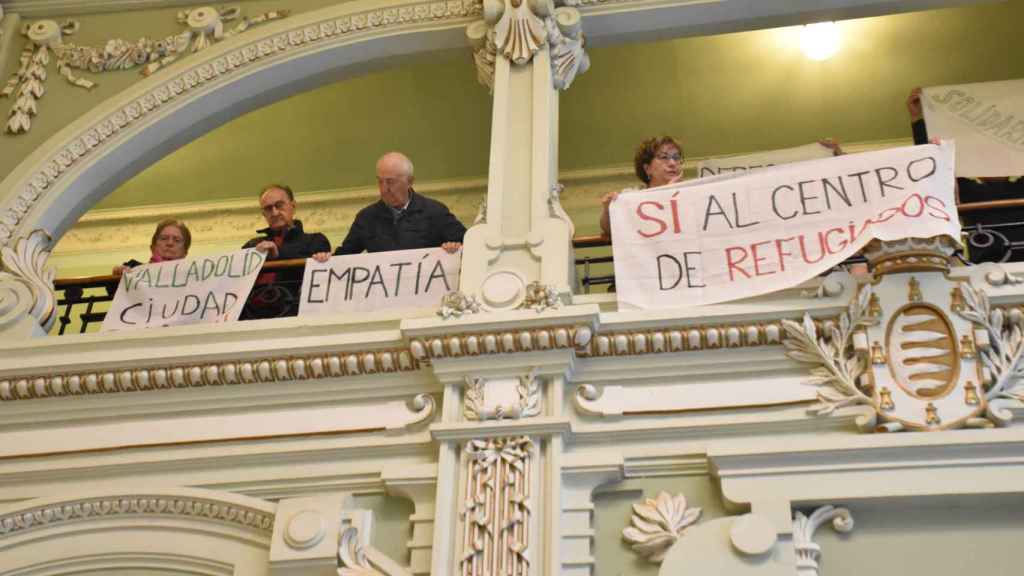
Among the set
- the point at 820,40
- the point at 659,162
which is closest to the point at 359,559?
the point at 659,162

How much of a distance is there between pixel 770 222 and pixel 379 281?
194 centimetres

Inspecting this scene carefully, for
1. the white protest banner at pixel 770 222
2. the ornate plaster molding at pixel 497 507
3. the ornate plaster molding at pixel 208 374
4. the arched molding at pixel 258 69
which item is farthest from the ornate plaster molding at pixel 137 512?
the arched molding at pixel 258 69

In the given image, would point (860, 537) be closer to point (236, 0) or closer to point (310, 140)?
point (236, 0)

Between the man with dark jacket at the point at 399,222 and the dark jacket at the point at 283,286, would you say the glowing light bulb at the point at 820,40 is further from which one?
the dark jacket at the point at 283,286

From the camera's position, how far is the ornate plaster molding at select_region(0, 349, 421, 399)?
20.3ft

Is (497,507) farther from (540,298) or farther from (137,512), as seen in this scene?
(137,512)

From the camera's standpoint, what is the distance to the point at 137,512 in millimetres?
5984

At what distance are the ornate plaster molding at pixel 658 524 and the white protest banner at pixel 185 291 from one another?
2.45m

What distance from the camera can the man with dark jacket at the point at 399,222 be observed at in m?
7.07

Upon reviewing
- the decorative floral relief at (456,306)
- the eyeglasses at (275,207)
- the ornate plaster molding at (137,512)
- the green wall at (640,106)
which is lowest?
the ornate plaster molding at (137,512)

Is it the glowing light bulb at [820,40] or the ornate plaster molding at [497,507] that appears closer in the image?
the ornate plaster molding at [497,507]

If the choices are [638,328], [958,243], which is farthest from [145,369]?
[958,243]

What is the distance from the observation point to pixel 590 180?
36.0ft

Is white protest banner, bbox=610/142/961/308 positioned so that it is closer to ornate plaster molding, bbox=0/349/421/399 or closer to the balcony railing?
the balcony railing
